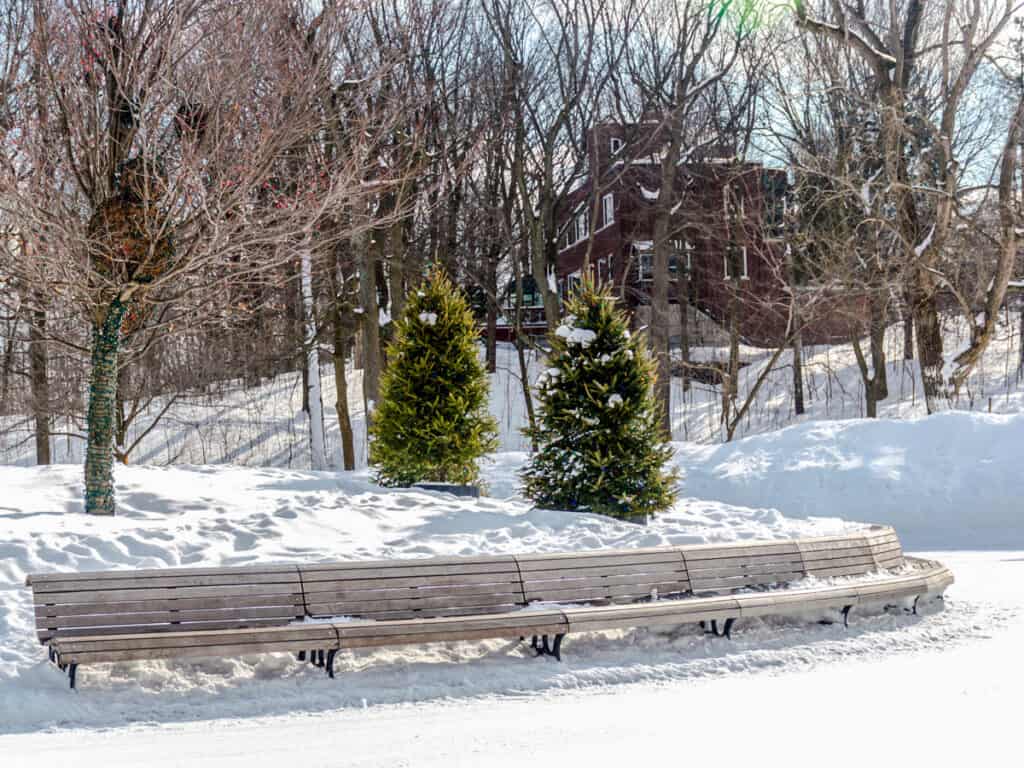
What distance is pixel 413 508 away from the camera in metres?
11.6

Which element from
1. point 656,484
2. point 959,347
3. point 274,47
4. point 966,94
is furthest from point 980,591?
point 959,347

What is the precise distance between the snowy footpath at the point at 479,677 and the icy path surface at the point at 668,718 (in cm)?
2

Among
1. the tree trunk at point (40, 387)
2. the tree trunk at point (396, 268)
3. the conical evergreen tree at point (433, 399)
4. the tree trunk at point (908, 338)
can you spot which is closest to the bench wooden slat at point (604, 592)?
the conical evergreen tree at point (433, 399)

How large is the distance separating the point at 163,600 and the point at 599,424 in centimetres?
630

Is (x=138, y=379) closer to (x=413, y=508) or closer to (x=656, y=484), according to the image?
(x=413, y=508)

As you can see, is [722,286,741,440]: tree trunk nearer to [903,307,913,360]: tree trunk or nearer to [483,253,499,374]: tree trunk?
[903,307,913,360]: tree trunk

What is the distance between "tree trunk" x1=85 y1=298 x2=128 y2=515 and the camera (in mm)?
10547

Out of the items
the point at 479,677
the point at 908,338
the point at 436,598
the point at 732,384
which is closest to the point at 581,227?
the point at 908,338

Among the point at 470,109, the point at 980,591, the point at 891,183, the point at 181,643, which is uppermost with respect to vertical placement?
the point at 470,109

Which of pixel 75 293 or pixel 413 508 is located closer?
pixel 75 293

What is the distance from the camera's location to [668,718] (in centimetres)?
604

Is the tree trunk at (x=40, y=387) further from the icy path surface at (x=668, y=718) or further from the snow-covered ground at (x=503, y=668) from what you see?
the icy path surface at (x=668, y=718)

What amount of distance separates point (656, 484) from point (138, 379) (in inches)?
560

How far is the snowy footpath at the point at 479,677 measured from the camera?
17.9 ft
